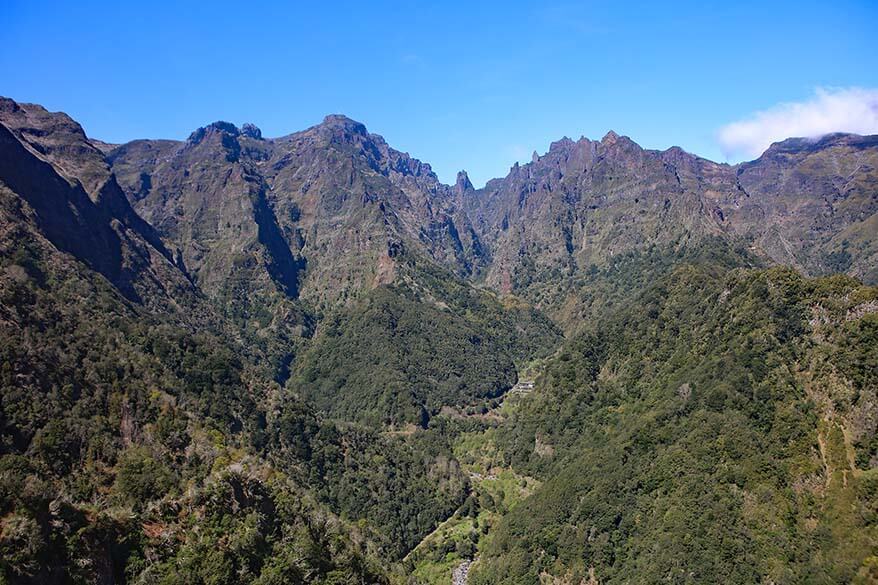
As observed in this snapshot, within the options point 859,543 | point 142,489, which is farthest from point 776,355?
point 142,489

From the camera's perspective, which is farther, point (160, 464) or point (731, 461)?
point (731, 461)

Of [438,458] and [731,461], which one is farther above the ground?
[731,461]

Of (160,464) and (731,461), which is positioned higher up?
(160,464)

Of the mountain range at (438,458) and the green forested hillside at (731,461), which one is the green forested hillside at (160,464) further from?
the green forested hillside at (731,461)

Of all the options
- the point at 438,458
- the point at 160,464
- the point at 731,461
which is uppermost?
the point at 160,464

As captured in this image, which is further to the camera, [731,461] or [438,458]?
[438,458]

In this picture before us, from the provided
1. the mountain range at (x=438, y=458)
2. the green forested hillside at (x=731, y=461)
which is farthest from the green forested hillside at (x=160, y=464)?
the green forested hillside at (x=731, y=461)

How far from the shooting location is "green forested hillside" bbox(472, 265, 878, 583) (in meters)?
85.9

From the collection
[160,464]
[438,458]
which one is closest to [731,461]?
[438,458]

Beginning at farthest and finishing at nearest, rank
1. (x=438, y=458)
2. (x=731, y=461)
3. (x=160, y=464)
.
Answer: (x=438, y=458) → (x=731, y=461) → (x=160, y=464)

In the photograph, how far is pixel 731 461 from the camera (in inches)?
3967

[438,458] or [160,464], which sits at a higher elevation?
[160,464]

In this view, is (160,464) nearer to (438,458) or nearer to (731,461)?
(731,461)

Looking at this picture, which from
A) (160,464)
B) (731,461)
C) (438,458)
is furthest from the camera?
(438,458)
